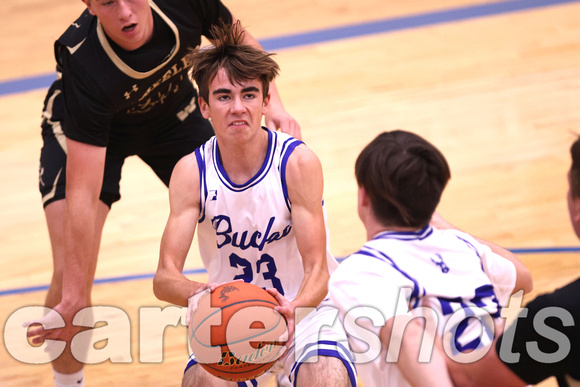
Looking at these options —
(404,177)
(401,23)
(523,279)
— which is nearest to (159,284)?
(404,177)

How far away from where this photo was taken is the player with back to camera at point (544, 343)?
2137mm

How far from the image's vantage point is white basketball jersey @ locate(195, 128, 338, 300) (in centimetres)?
346

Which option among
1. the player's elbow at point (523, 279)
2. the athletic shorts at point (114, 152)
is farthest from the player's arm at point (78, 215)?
the player's elbow at point (523, 279)

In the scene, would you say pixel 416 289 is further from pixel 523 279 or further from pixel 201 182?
pixel 201 182

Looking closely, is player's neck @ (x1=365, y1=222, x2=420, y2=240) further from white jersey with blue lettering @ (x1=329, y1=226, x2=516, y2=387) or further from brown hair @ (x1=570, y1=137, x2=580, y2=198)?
brown hair @ (x1=570, y1=137, x2=580, y2=198)

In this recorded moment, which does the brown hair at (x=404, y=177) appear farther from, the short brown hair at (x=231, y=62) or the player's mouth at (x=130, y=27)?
the player's mouth at (x=130, y=27)

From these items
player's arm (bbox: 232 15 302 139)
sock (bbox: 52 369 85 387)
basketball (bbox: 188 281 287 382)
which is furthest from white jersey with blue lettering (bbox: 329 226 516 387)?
sock (bbox: 52 369 85 387)

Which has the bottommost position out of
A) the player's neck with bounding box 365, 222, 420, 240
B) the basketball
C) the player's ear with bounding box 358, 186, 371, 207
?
the basketball

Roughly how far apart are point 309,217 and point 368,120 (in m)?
3.96

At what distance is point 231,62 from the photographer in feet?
10.9

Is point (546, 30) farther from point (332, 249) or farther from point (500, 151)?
point (332, 249)

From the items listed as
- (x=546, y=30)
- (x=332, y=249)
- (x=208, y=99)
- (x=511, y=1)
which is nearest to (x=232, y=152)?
(x=208, y=99)

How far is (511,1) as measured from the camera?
30.6 ft

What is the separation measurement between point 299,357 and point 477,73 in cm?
523
